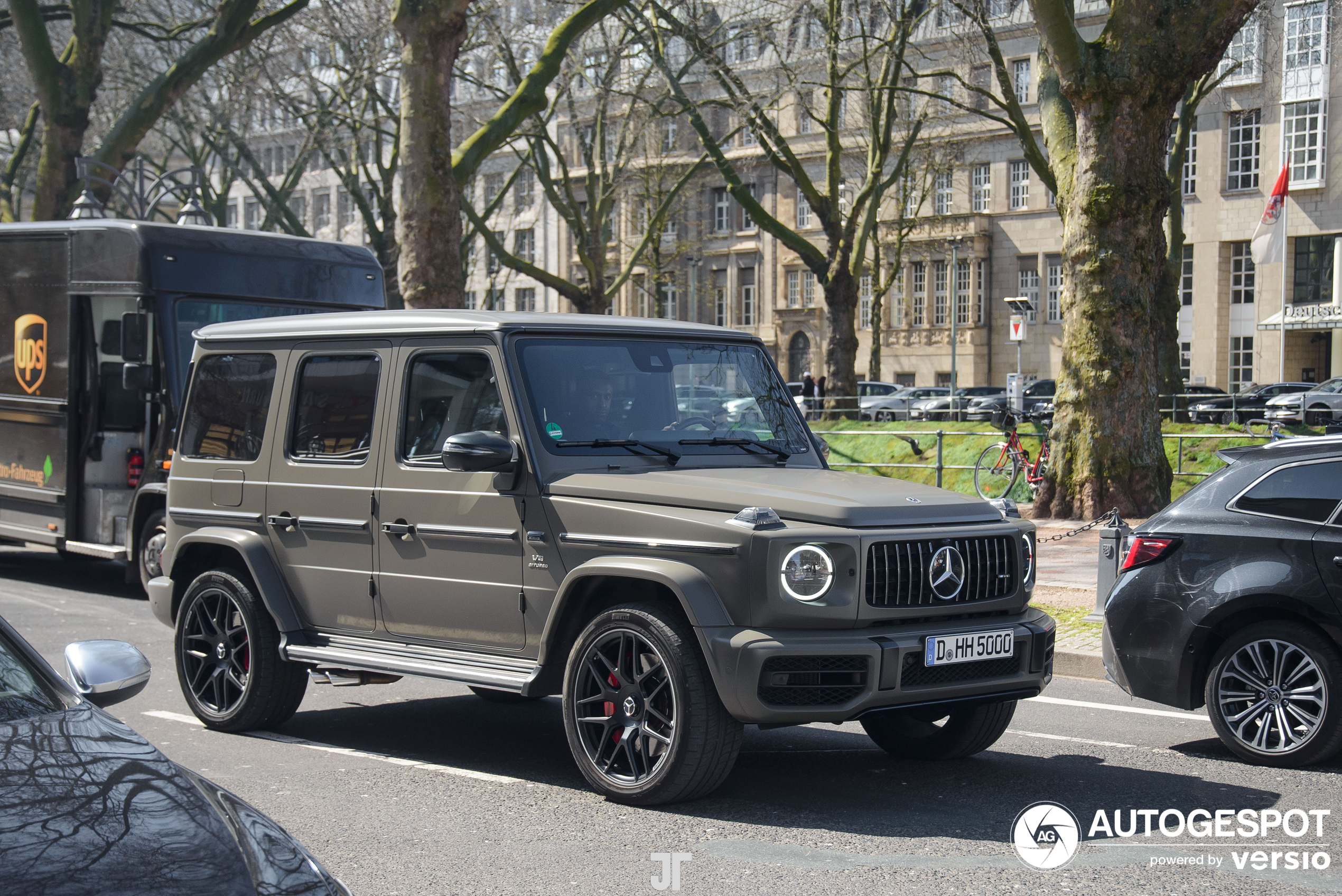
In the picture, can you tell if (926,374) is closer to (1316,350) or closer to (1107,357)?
(1316,350)

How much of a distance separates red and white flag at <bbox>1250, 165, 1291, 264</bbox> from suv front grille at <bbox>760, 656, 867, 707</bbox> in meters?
34.8

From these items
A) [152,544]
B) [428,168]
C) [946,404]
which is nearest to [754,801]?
[152,544]

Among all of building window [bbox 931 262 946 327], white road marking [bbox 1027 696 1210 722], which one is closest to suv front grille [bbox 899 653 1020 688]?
white road marking [bbox 1027 696 1210 722]

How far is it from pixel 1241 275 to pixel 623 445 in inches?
2227

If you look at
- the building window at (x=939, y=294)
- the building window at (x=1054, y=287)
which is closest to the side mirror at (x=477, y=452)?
the building window at (x=1054, y=287)

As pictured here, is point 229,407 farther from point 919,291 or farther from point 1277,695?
point 919,291

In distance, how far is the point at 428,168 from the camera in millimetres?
17344

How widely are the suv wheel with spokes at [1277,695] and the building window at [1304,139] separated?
53.4m

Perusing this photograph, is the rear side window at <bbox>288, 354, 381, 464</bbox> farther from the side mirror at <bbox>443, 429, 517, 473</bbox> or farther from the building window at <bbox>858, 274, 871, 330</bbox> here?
the building window at <bbox>858, 274, 871, 330</bbox>

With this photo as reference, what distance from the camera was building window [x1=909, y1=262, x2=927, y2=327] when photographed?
68.1 meters

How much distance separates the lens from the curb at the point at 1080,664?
9406mm

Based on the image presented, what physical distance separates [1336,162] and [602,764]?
181 feet

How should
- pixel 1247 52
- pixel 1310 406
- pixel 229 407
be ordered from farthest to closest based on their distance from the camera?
pixel 1247 52, pixel 1310 406, pixel 229 407

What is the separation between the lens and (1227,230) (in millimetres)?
57281
